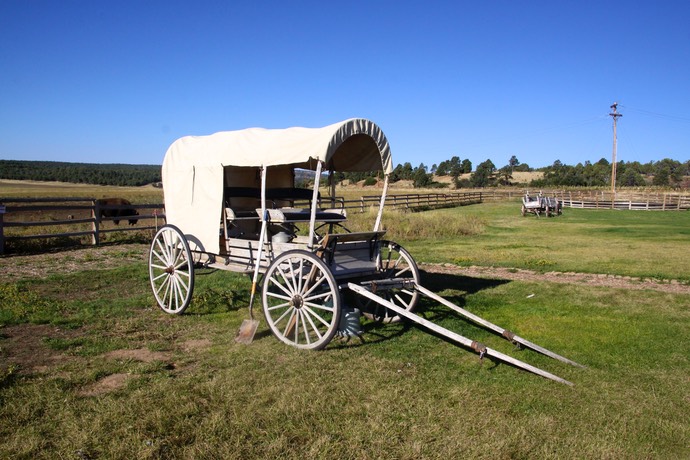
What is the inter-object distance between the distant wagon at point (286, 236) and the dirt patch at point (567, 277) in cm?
354

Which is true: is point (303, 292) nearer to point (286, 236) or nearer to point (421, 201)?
point (286, 236)

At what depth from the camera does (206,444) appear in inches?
146

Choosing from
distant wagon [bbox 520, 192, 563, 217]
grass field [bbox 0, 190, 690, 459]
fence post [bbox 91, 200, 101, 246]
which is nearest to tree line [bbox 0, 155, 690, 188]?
distant wagon [bbox 520, 192, 563, 217]

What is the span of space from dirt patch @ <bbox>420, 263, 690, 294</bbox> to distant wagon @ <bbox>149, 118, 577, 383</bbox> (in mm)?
3539

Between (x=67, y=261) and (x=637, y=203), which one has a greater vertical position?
(x=637, y=203)

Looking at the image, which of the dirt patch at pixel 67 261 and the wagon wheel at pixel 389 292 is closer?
the wagon wheel at pixel 389 292

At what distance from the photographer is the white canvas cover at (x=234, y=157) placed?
6.27 metres

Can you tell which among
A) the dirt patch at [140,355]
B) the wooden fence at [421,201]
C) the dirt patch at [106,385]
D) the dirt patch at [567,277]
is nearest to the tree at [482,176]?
the wooden fence at [421,201]

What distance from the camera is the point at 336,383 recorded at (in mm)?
4891

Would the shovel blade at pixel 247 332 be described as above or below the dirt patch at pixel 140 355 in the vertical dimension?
above

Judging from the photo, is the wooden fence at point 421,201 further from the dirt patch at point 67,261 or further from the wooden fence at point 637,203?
the dirt patch at point 67,261

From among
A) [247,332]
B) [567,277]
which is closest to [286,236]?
[247,332]

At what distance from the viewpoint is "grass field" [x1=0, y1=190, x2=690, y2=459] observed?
3.78m

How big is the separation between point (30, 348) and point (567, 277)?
9.41m
